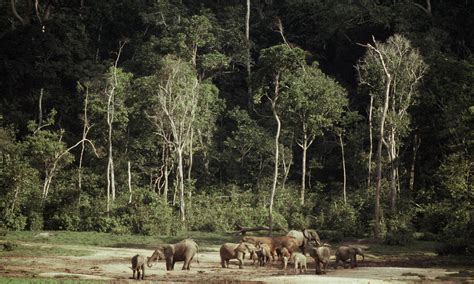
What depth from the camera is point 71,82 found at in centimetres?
5497

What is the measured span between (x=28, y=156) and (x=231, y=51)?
24.8 metres

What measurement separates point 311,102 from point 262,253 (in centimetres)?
2267

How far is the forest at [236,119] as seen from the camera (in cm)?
3856

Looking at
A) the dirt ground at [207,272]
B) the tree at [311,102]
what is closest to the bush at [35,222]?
the dirt ground at [207,272]

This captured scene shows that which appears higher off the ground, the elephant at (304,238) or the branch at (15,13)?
the branch at (15,13)

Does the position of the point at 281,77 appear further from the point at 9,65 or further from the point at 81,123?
the point at 9,65

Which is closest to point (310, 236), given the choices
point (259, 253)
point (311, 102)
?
point (259, 253)

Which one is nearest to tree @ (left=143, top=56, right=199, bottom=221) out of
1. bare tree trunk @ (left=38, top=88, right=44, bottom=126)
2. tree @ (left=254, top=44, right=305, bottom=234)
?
tree @ (left=254, top=44, right=305, bottom=234)

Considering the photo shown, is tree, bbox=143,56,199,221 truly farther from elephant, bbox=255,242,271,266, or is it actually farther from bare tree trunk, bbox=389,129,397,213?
elephant, bbox=255,242,271,266

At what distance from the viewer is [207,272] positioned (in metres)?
22.0

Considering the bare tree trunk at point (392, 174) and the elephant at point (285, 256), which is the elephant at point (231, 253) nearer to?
the elephant at point (285, 256)

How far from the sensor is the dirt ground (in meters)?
19.4

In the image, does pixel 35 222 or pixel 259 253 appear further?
pixel 35 222

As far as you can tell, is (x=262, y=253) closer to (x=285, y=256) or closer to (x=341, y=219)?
(x=285, y=256)
